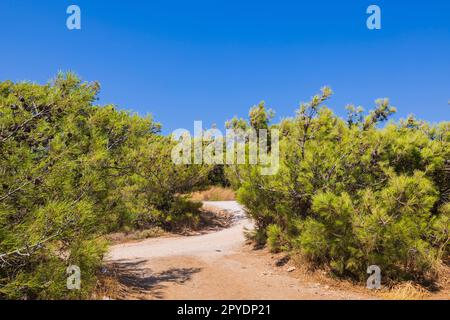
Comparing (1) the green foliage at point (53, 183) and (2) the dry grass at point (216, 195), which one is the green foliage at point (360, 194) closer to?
(1) the green foliage at point (53, 183)

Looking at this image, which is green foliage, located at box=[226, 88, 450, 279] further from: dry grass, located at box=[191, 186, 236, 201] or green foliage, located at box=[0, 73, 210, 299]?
dry grass, located at box=[191, 186, 236, 201]

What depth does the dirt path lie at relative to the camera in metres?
7.11

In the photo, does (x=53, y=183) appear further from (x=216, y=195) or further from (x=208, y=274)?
(x=216, y=195)

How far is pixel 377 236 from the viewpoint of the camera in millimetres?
7266

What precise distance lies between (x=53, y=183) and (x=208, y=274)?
4.39m

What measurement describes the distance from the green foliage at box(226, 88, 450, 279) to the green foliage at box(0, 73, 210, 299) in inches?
149

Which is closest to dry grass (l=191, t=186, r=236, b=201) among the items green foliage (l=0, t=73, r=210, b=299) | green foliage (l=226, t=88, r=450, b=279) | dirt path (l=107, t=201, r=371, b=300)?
dirt path (l=107, t=201, r=371, b=300)

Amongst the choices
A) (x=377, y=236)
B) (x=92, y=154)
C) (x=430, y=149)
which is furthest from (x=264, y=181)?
(x=92, y=154)

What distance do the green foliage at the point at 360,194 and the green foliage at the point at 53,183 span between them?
378 cm

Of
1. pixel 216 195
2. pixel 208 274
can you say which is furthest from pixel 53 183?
pixel 216 195

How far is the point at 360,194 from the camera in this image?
807cm

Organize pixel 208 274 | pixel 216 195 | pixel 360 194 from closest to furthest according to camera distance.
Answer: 1. pixel 360 194
2. pixel 208 274
3. pixel 216 195

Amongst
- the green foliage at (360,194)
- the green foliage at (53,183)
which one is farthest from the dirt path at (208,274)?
the green foliage at (53,183)
